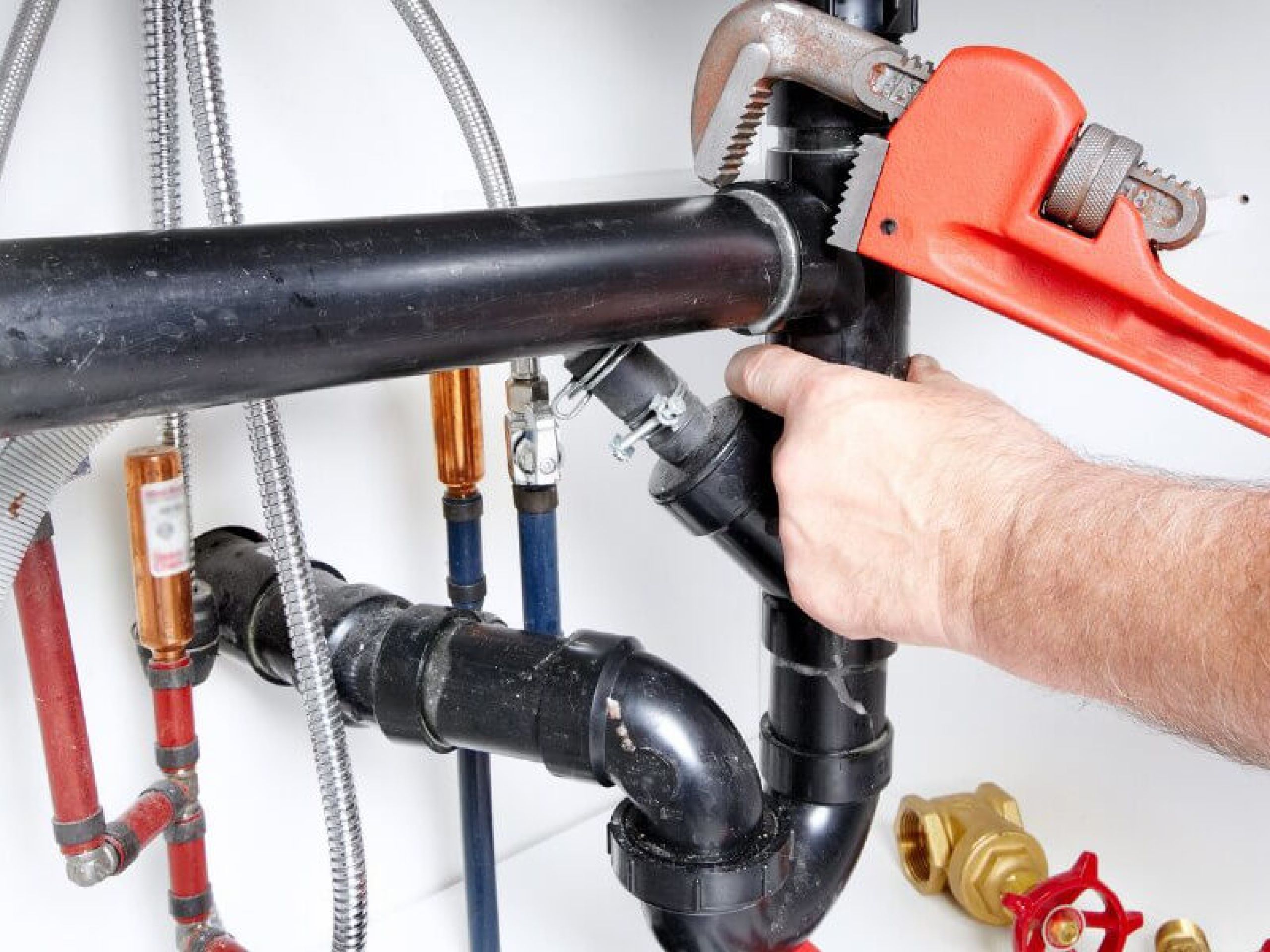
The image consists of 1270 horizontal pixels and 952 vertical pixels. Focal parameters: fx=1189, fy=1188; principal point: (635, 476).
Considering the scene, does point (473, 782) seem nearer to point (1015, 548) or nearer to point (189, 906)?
point (189, 906)

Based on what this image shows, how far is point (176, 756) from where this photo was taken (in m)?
0.56

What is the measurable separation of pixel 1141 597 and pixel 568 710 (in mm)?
230

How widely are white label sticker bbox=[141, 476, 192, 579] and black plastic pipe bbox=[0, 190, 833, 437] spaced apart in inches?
6.5

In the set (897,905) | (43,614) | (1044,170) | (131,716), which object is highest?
(1044,170)

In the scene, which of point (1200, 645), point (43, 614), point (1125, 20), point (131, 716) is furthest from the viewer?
point (1125, 20)

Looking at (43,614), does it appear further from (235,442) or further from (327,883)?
(327,883)

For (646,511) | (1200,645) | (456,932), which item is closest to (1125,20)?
(646,511)

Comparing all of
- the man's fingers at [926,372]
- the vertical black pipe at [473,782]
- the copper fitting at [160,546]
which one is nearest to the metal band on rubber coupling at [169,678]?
the copper fitting at [160,546]

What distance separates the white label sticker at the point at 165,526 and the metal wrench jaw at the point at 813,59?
294mm

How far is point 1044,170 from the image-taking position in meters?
0.45

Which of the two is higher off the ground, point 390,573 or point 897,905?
point 390,573

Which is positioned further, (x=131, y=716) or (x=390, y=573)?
(x=390, y=573)

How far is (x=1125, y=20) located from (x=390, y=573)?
2.15 feet

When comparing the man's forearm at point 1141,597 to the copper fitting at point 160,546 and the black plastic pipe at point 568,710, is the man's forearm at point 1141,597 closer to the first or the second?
the black plastic pipe at point 568,710
